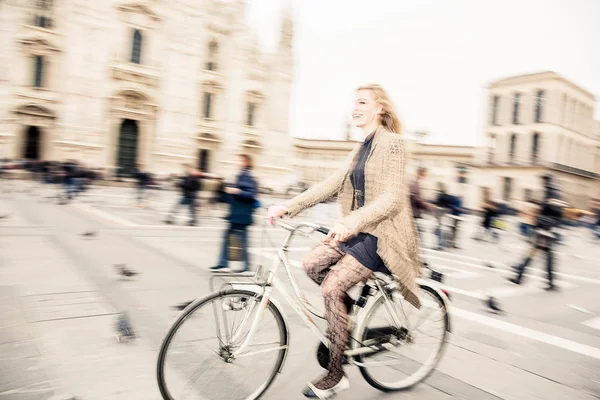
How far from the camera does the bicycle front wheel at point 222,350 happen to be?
2.46m

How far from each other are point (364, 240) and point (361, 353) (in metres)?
0.76

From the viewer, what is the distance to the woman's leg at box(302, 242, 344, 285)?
9.63 ft

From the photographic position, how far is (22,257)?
6.49 meters

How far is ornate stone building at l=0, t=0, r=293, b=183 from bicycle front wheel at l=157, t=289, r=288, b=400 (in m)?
30.7

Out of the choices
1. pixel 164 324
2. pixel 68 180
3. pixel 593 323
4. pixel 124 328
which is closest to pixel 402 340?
pixel 164 324

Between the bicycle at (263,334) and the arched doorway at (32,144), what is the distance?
31753 mm

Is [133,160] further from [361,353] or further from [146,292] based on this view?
[361,353]

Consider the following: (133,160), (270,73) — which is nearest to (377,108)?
(133,160)

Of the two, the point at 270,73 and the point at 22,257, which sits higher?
the point at 270,73

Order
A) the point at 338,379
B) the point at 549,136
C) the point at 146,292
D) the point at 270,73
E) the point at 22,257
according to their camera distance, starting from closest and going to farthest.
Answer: the point at 338,379
the point at 146,292
the point at 22,257
the point at 270,73
the point at 549,136

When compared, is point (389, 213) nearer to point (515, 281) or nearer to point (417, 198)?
point (515, 281)

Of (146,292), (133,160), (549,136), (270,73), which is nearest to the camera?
(146,292)

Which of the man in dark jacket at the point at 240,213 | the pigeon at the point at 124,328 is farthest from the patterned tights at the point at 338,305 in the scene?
the man in dark jacket at the point at 240,213

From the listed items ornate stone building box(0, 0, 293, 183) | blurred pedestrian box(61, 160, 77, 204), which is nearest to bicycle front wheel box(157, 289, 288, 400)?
blurred pedestrian box(61, 160, 77, 204)
